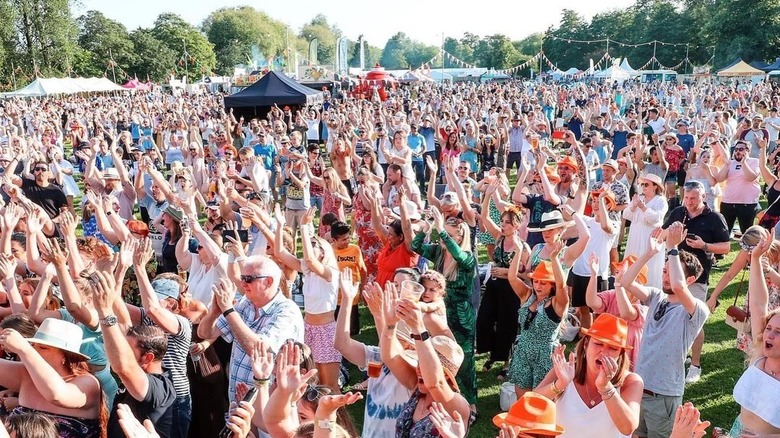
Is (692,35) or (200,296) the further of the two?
(692,35)

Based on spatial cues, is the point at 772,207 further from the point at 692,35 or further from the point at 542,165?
the point at 692,35

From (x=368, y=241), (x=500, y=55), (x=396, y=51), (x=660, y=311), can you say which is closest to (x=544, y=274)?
(x=660, y=311)

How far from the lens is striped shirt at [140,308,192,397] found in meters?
3.30

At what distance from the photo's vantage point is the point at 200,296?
4828mm

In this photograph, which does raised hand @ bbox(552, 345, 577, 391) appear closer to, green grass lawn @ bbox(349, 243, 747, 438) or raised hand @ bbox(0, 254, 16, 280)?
green grass lawn @ bbox(349, 243, 747, 438)

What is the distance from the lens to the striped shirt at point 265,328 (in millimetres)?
3531

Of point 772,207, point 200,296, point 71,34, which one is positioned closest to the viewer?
point 200,296

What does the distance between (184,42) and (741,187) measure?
74.7m

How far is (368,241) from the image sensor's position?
6.68 metres

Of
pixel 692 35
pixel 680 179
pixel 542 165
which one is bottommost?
pixel 680 179

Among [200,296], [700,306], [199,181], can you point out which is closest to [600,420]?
[700,306]

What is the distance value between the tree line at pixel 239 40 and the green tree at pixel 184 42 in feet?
0.40

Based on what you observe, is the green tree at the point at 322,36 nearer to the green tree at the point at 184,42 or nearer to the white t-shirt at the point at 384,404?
the green tree at the point at 184,42

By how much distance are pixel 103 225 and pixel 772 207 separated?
6574 millimetres
